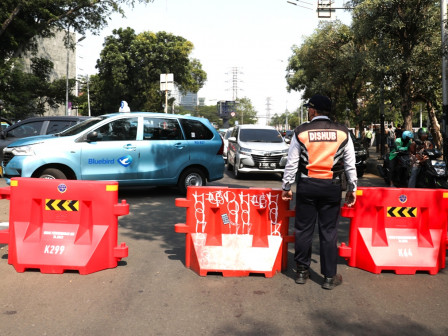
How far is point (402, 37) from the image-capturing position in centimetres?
1625

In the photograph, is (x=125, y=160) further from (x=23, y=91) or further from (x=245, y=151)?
(x=23, y=91)

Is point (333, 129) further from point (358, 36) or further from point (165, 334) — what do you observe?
point (358, 36)

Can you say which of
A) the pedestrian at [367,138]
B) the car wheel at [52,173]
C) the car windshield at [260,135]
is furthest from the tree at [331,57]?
the car wheel at [52,173]

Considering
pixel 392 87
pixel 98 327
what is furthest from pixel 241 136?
pixel 98 327

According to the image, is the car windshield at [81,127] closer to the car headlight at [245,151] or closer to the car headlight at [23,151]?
the car headlight at [23,151]

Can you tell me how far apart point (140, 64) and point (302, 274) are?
1772 inches

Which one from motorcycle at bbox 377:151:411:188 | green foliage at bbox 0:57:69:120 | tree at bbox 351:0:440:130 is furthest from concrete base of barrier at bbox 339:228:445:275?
green foliage at bbox 0:57:69:120

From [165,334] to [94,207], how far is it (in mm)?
1968

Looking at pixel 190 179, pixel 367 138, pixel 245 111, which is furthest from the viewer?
pixel 245 111

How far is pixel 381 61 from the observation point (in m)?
16.6

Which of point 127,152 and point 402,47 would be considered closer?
point 127,152

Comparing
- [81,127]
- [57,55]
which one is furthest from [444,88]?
[57,55]

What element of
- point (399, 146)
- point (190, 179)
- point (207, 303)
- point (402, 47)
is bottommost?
point (207, 303)

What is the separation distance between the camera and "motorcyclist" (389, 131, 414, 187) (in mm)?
10953
